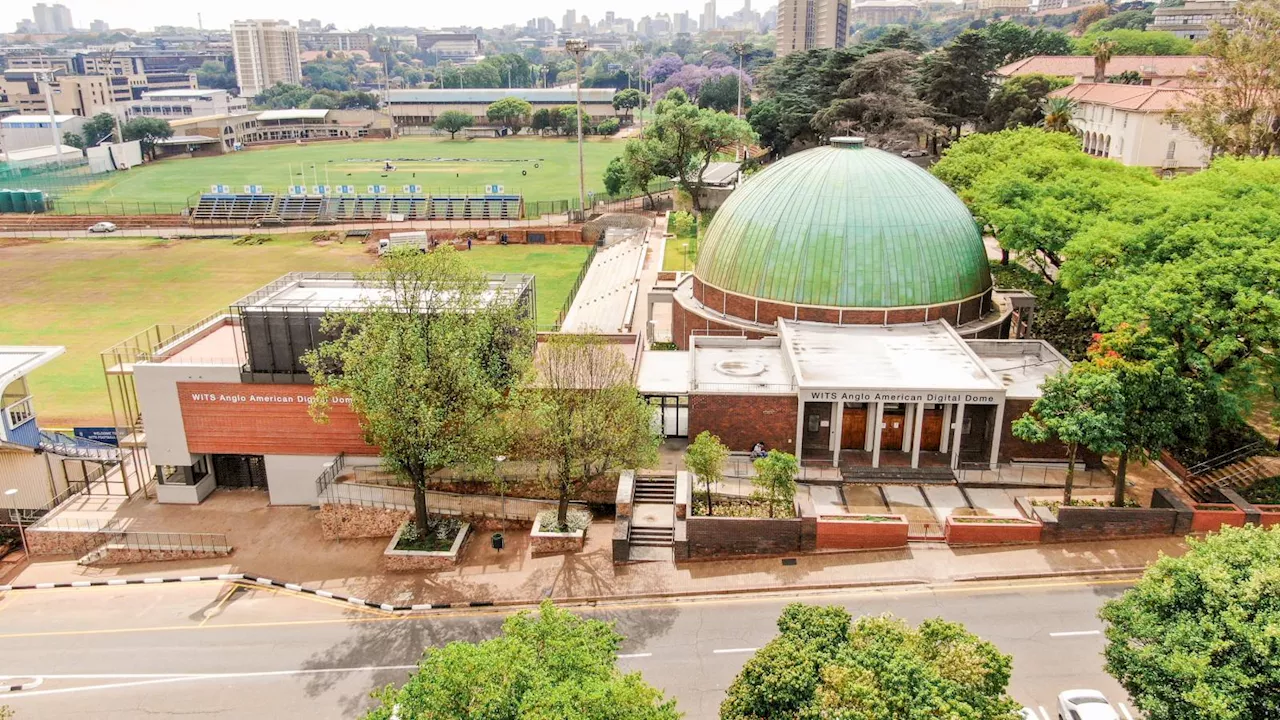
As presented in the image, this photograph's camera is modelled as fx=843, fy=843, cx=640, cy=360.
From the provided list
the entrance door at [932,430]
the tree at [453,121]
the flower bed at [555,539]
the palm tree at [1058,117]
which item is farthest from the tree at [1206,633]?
the tree at [453,121]

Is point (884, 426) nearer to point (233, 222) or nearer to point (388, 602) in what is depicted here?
point (388, 602)

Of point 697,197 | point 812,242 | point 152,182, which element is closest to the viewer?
point 812,242

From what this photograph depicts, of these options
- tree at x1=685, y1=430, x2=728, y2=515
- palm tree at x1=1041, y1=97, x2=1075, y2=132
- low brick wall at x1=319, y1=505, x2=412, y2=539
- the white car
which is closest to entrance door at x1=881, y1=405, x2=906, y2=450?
tree at x1=685, y1=430, x2=728, y2=515

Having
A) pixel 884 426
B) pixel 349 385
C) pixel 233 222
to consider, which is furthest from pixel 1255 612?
pixel 233 222

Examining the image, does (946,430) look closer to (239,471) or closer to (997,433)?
(997,433)

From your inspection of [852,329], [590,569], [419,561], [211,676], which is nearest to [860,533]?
[590,569]

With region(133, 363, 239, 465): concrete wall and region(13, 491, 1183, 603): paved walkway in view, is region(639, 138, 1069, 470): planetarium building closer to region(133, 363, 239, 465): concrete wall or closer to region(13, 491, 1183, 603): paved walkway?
region(13, 491, 1183, 603): paved walkway
